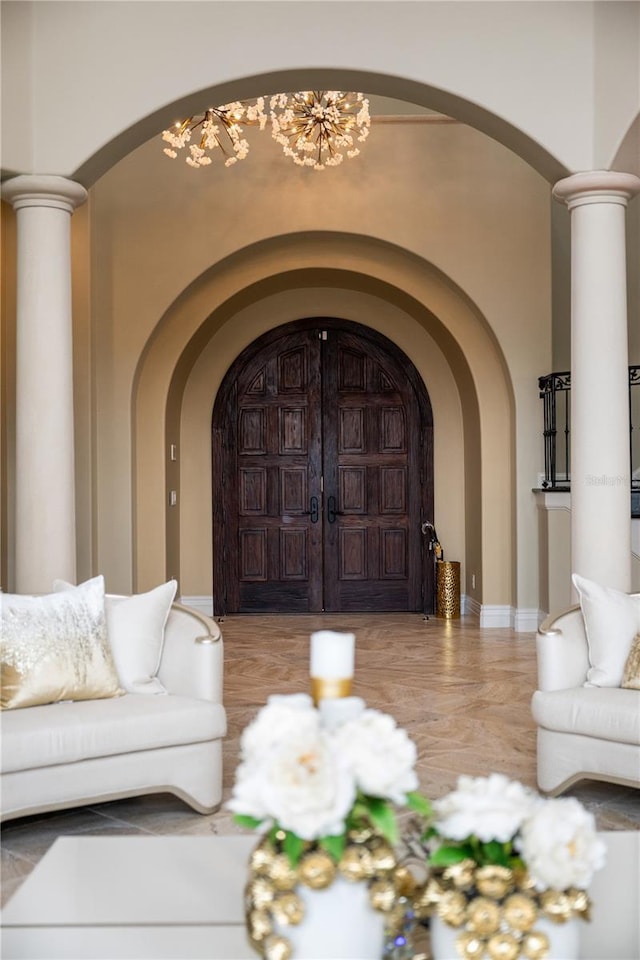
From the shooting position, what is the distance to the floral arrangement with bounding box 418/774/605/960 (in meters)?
1.76

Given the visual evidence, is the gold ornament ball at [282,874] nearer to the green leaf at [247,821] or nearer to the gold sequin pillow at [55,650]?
the green leaf at [247,821]

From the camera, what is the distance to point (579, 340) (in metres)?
5.13

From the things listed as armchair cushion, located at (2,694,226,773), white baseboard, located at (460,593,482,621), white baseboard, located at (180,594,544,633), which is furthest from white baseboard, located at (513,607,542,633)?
armchair cushion, located at (2,694,226,773)

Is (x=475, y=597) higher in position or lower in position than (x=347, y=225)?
lower

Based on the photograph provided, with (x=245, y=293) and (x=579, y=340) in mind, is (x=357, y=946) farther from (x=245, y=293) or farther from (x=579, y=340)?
(x=245, y=293)

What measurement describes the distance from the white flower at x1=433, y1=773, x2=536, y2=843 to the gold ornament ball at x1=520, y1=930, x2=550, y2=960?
0.19 m

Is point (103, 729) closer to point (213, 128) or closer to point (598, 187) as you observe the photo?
point (598, 187)

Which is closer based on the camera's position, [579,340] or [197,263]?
[579,340]

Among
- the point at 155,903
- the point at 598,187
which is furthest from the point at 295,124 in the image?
the point at 155,903

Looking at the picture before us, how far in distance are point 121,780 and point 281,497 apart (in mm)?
6013

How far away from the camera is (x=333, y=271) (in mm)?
8539

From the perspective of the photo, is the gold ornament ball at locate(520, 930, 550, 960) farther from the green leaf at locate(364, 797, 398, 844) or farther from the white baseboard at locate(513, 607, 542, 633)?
the white baseboard at locate(513, 607, 542, 633)

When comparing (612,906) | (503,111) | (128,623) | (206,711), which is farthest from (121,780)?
(503,111)

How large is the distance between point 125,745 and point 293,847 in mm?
1946
